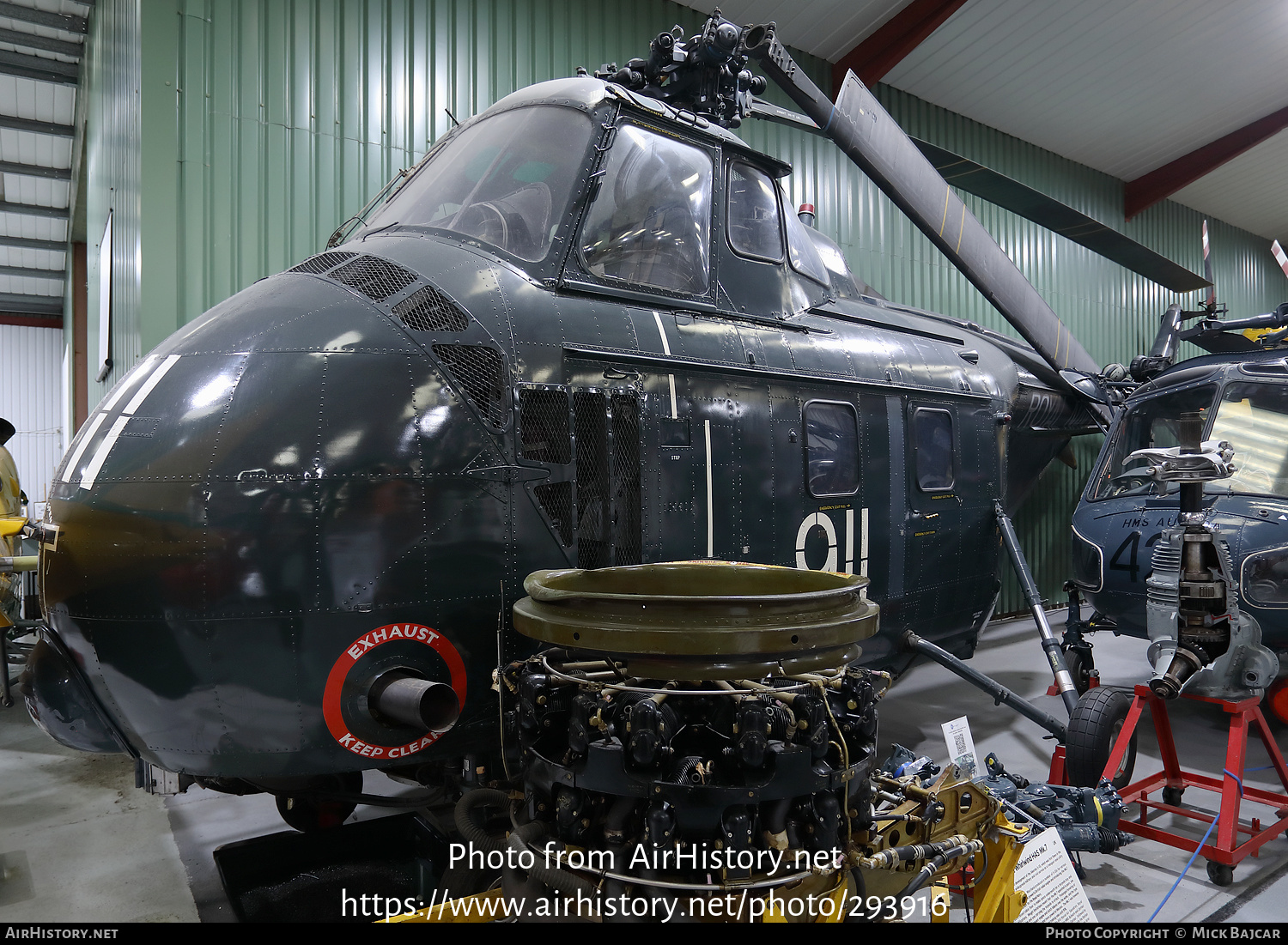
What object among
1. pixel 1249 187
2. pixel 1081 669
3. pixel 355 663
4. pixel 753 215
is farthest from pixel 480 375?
pixel 1249 187

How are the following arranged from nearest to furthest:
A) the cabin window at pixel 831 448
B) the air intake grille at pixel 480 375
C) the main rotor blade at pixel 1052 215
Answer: the air intake grille at pixel 480 375 < the cabin window at pixel 831 448 < the main rotor blade at pixel 1052 215

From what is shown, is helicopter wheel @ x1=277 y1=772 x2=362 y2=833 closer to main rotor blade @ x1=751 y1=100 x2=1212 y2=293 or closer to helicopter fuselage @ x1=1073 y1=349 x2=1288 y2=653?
helicopter fuselage @ x1=1073 y1=349 x2=1288 y2=653

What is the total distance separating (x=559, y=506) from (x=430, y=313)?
85 centimetres

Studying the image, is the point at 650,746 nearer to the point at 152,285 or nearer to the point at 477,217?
the point at 477,217

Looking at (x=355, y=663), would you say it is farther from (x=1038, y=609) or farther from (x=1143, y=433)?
(x=1143, y=433)

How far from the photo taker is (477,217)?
3.52 meters

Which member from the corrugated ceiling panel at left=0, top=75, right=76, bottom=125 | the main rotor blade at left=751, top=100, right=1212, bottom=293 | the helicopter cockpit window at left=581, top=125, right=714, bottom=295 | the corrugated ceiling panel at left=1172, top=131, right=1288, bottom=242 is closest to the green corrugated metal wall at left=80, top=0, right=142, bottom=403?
the corrugated ceiling panel at left=0, top=75, right=76, bottom=125

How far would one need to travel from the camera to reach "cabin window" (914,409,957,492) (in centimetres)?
490

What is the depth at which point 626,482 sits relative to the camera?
327 centimetres

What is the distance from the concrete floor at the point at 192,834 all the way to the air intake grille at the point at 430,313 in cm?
261

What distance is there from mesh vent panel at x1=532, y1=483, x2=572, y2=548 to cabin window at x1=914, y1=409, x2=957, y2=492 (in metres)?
2.62

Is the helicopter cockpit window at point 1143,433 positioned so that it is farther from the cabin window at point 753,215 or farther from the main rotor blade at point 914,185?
the cabin window at point 753,215

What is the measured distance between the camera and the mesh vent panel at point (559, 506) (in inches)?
119

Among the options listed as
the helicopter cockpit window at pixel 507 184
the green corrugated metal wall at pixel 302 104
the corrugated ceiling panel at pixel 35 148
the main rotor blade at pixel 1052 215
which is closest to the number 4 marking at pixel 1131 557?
the main rotor blade at pixel 1052 215
